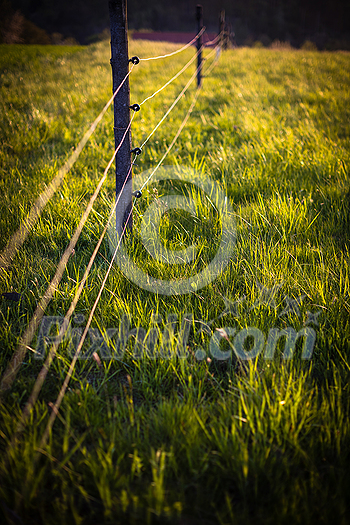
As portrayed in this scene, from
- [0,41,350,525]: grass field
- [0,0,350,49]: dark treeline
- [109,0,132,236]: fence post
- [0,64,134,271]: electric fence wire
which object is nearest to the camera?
[0,41,350,525]: grass field

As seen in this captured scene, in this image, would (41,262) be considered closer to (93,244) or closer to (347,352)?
(93,244)

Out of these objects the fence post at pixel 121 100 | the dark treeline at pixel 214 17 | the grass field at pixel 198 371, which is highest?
the dark treeline at pixel 214 17

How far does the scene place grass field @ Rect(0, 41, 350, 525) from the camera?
3.00ft

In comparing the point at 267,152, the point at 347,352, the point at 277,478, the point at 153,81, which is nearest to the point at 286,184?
the point at 267,152

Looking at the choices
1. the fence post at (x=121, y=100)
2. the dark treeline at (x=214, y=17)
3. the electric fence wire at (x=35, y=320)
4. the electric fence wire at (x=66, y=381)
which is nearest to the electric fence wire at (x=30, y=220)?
the fence post at (x=121, y=100)

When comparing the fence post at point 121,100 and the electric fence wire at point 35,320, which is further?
the fence post at point 121,100

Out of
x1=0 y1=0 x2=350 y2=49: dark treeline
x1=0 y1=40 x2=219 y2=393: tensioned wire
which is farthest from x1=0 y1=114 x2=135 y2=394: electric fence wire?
x1=0 y1=0 x2=350 y2=49: dark treeline

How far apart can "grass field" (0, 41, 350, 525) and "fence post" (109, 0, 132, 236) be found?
0.70 ft

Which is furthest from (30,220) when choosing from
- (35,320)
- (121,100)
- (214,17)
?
(214,17)

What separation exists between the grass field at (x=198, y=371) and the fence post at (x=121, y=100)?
214mm

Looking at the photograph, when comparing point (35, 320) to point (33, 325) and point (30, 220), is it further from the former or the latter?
point (30, 220)

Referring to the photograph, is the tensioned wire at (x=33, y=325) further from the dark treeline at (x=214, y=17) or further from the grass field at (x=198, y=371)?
the dark treeline at (x=214, y=17)

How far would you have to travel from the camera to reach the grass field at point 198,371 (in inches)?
35.9

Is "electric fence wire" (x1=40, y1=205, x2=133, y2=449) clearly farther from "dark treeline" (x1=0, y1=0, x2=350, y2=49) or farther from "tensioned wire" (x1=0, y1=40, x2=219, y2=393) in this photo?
"dark treeline" (x1=0, y1=0, x2=350, y2=49)
